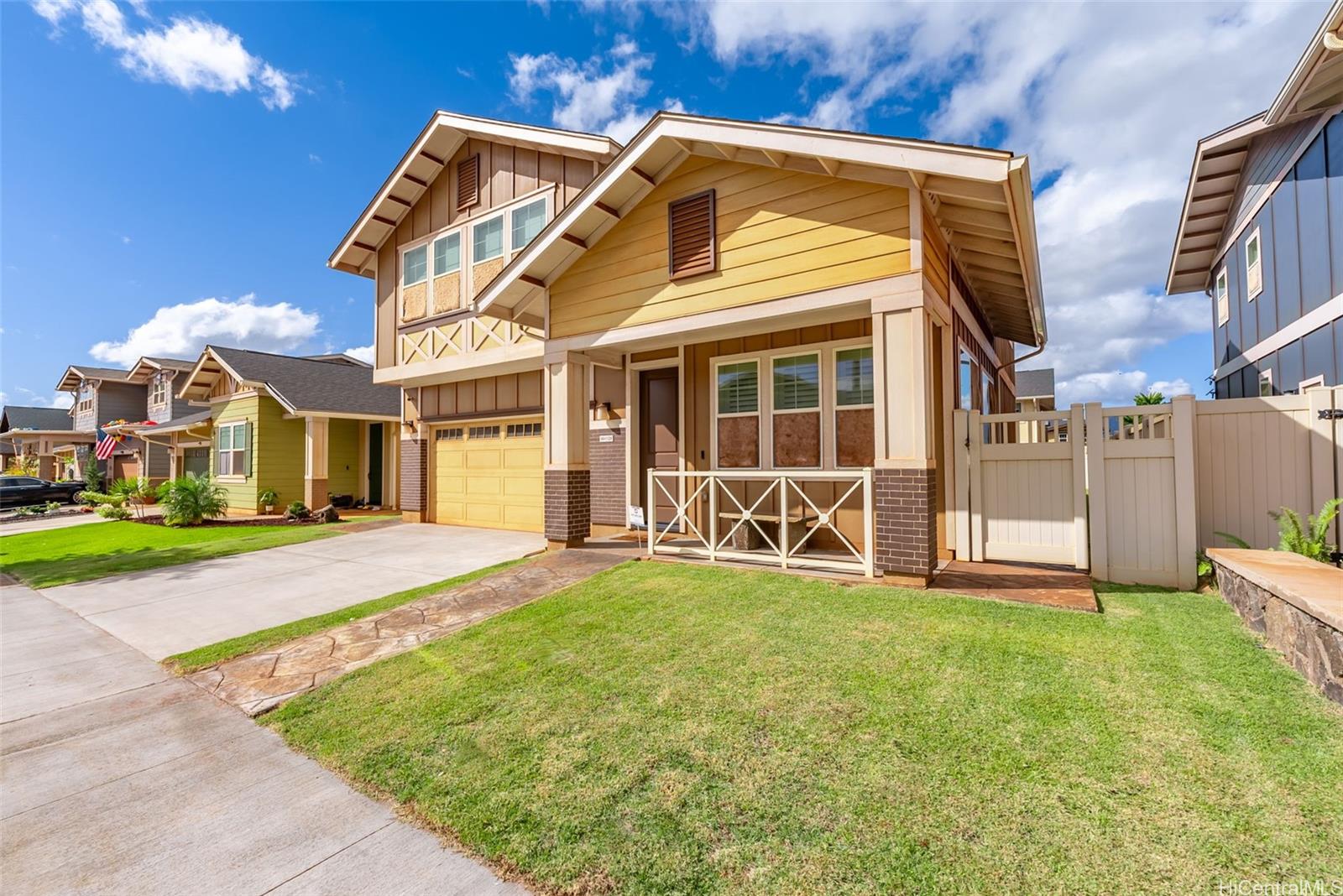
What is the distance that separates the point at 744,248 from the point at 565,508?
14.1ft

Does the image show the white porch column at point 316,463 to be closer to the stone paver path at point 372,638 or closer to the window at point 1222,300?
the stone paver path at point 372,638

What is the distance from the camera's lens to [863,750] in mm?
2613

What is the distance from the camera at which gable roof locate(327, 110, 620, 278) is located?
9.52 m

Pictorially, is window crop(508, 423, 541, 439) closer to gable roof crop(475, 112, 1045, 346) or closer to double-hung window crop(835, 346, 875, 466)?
gable roof crop(475, 112, 1045, 346)

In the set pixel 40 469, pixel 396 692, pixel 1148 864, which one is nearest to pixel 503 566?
pixel 396 692

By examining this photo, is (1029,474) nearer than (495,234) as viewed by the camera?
Yes

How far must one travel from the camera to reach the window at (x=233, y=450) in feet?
53.9

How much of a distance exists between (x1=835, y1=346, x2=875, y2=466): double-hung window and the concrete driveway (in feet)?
16.3

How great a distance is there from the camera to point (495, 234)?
11078mm

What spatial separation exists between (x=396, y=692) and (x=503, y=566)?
3352mm

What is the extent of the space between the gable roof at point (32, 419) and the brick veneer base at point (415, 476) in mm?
36620

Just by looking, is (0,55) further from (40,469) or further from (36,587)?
(40,469)

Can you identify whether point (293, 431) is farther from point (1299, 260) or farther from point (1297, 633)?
point (1299, 260)

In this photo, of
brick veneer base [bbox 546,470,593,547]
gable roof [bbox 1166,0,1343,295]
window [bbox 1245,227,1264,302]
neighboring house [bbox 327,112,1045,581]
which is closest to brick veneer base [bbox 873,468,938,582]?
neighboring house [bbox 327,112,1045,581]
